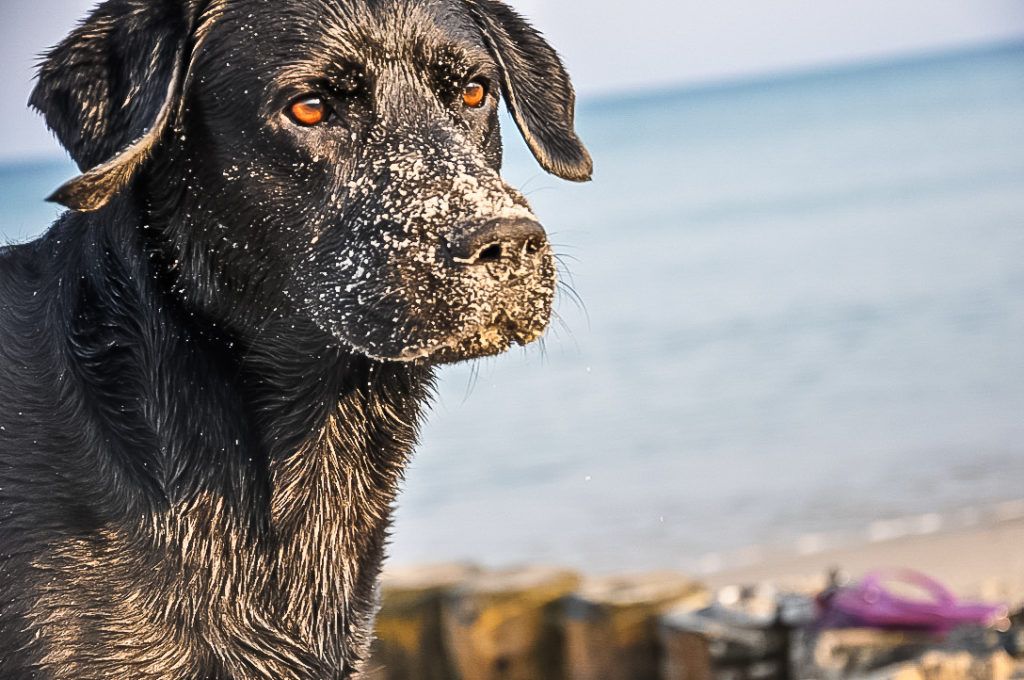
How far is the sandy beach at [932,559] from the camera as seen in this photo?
6965mm

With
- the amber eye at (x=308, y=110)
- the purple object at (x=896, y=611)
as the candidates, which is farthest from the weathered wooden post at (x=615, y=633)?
the amber eye at (x=308, y=110)

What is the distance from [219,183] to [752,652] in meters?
3.35

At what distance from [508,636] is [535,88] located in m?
3.22

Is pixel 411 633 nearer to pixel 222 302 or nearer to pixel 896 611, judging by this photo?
pixel 896 611

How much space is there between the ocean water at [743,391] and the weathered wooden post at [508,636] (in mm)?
1104

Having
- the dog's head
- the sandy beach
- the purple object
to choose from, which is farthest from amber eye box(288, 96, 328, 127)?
the sandy beach

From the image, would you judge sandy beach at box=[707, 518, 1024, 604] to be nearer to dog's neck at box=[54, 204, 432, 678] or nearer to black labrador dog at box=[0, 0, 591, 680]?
dog's neck at box=[54, 204, 432, 678]

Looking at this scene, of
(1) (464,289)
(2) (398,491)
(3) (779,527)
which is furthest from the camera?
(3) (779,527)

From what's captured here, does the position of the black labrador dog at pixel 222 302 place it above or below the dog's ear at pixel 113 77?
below

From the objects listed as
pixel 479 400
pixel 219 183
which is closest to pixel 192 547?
pixel 219 183

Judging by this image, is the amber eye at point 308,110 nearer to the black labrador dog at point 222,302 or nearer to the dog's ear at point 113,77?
the black labrador dog at point 222,302

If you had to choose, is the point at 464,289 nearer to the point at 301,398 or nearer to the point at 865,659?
the point at 301,398

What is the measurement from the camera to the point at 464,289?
93.4 inches

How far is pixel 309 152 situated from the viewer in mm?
2502
